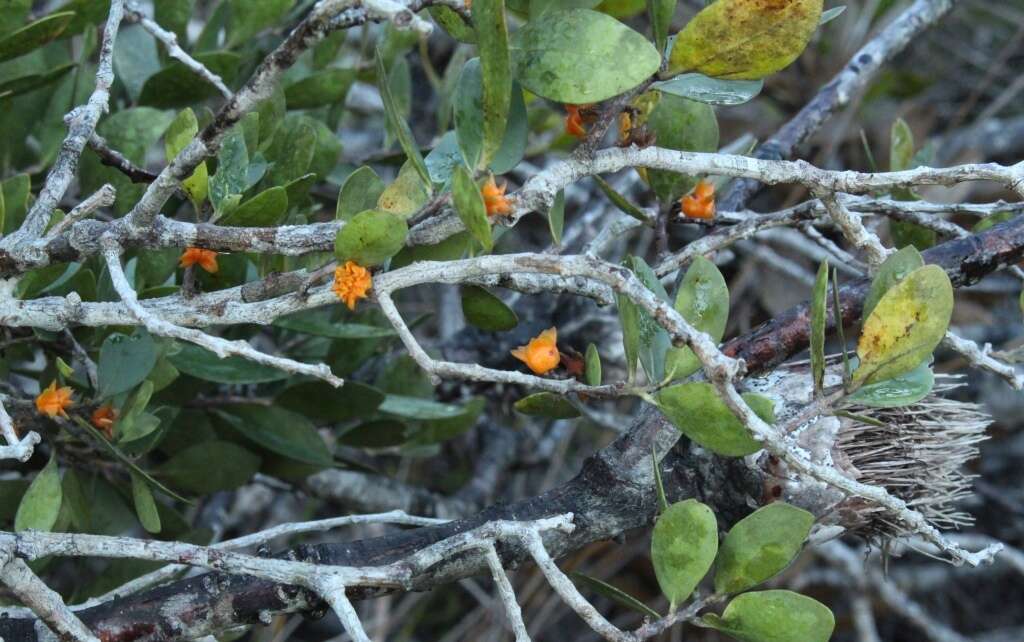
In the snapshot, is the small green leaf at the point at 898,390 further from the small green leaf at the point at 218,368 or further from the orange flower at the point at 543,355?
the small green leaf at the point at 218,368

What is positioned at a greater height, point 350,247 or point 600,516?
point 350,247

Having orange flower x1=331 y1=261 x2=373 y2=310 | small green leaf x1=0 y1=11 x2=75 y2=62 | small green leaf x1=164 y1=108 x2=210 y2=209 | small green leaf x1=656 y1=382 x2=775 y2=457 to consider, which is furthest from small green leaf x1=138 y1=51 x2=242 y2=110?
small green leaf x1=656 y1=382 x2=775 y2=457

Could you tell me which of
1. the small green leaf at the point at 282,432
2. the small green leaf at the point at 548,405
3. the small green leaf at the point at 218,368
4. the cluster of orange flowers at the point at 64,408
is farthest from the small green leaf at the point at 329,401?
the small green leaf at the point at 548,405

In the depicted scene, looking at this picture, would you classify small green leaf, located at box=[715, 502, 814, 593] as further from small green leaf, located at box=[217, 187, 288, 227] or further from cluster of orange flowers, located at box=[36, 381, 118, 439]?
cluster of orange flowers, located at box=[36, 381, 118, 439]

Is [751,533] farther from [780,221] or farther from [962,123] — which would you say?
[962,123]

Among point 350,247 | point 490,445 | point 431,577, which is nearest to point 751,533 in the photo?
point 431,577

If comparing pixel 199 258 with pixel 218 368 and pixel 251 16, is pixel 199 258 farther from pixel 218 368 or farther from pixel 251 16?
pixel 251 16
